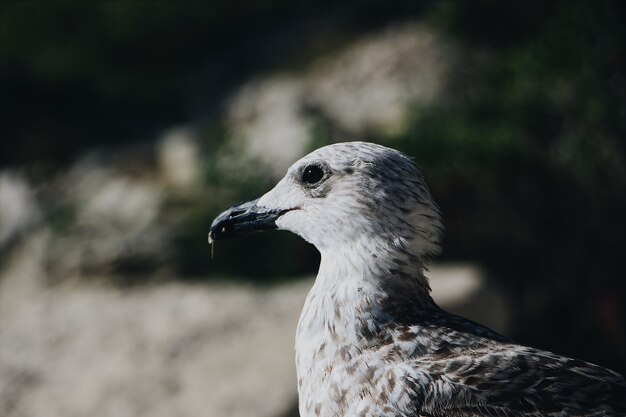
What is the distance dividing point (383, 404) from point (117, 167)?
6.84 m

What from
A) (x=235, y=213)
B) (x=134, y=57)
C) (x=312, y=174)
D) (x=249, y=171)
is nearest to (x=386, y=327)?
(x=312, y=174)

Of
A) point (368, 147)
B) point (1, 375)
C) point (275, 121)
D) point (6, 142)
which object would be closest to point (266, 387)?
point (1, 375)

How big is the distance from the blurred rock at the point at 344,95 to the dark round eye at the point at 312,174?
469 cm

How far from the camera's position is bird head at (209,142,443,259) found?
8.68 ft

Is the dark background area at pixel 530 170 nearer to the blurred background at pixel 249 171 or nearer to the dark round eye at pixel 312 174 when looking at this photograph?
the blurred background at pixel 249 171

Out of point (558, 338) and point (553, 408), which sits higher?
point (553, 408)

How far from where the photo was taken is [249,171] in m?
7.40

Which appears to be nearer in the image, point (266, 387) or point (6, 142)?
point (266, 387)

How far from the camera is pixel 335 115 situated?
8.70 meters

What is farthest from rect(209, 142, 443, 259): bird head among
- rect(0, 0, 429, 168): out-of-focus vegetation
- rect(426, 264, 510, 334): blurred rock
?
rect(0, 0, 429, 168): out-of-focus vegetation

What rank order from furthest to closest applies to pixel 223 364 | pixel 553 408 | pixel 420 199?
1. pixel 223 364
2. pixel 420 199
3. pixel 553 408

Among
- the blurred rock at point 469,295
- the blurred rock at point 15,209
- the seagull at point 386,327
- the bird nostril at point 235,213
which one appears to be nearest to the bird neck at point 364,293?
the seagull at point 386,327

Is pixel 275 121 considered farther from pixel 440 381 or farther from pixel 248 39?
pixel 440 381

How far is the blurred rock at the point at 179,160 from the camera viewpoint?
8284mm
